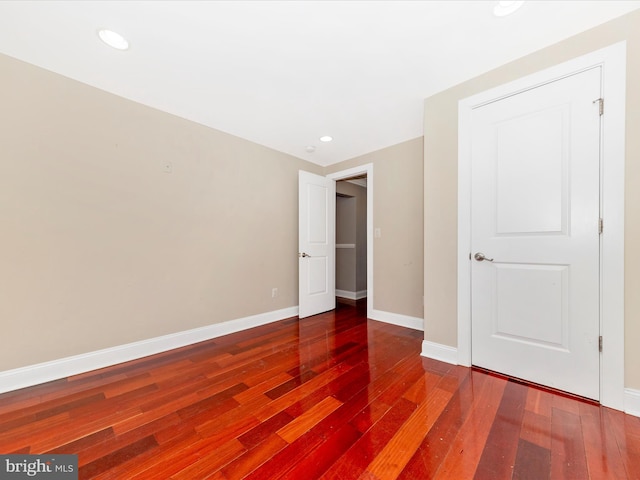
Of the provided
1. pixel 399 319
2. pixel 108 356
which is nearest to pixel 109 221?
pixel 108 356

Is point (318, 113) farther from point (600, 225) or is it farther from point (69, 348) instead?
point (69, 348)

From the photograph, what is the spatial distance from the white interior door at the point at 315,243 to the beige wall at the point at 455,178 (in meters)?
1.74

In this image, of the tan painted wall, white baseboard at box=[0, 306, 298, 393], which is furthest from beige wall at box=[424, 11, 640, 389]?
white baseboard at box=[0, 306, 298, 393]

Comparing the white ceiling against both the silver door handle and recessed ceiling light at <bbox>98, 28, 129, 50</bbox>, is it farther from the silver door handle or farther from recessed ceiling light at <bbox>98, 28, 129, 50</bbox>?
the silver door handle

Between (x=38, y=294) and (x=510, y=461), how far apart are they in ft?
10.2

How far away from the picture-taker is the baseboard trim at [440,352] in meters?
2.13

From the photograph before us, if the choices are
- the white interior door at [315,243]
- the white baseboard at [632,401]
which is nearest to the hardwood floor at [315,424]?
the white baseboard at [632,401]

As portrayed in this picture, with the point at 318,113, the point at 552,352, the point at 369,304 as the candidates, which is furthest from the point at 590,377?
the point at 318,113

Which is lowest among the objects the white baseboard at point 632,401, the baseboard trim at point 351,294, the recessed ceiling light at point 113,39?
the baseboard trim at point 351,294

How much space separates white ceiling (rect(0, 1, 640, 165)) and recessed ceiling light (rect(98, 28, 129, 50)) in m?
0.04

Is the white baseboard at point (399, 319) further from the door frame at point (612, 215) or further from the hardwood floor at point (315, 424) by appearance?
the door frame at point (612, 215)

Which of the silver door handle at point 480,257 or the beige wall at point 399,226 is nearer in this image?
the silver door handle at point 480,257

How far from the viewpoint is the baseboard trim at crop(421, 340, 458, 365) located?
2.13 metres

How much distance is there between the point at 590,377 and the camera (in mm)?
1609
